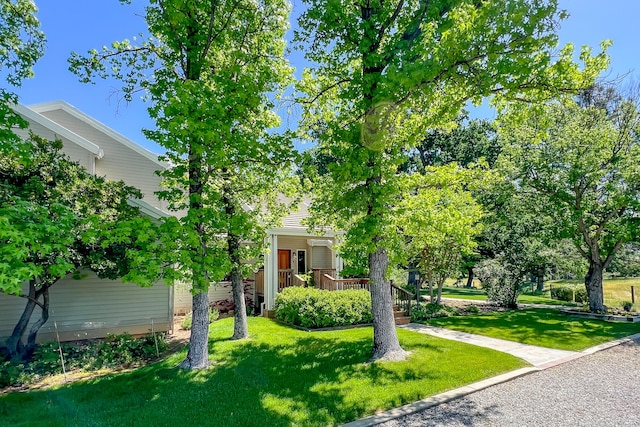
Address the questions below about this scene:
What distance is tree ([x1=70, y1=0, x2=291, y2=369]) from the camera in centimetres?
623

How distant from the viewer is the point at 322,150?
26.9ft

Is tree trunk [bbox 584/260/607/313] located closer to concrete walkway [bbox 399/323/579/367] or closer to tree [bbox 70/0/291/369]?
concrete walkway [bbox 399/323/579/367]

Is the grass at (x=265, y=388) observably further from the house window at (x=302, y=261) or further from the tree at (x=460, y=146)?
the tree at (x=460, y=146)

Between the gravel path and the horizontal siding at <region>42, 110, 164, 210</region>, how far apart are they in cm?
1294

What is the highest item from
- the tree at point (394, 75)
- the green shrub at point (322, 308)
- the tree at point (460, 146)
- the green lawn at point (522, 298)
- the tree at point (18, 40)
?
the tree at point (460, 146)

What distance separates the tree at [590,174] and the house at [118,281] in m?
9.39

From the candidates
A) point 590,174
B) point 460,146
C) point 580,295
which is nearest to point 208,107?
point 590,174

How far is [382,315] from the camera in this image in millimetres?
7918

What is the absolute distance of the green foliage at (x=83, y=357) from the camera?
24.5 feet

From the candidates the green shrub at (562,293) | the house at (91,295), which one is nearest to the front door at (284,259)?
the house at (91,295)

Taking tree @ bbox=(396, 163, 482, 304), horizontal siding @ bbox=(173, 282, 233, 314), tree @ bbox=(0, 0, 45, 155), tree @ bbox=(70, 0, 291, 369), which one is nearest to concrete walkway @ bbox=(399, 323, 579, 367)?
tree @ bbox=(396, 163, 482, 304)

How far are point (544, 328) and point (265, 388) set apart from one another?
10047mm

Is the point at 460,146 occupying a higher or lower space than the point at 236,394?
higher

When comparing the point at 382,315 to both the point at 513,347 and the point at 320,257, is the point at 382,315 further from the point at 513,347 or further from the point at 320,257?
the point at 320,257
